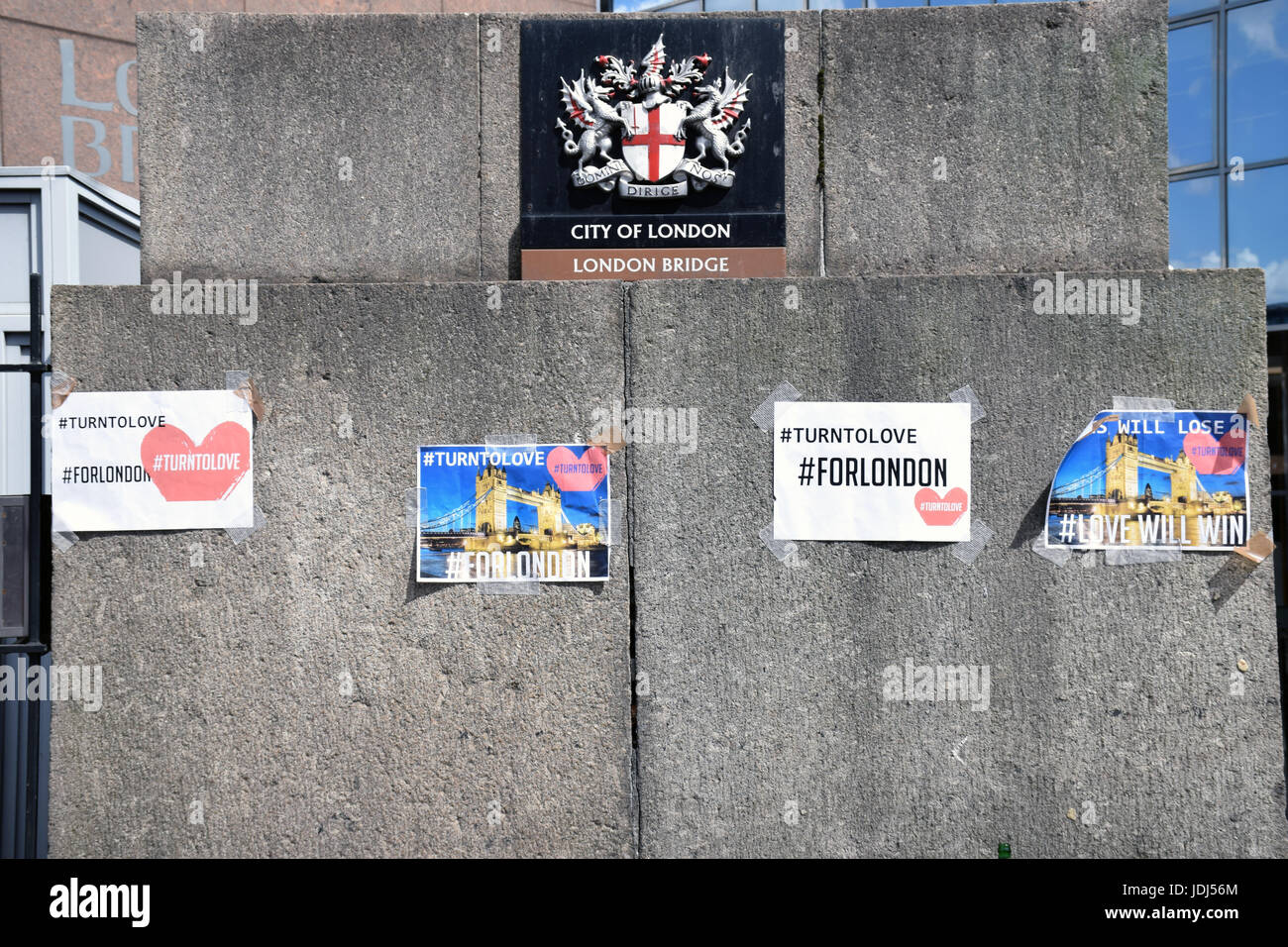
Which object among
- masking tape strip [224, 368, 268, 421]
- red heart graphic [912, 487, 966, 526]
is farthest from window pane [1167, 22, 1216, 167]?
masking tape strip [224, 368, 268, 421]

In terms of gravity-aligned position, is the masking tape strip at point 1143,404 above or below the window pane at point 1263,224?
below

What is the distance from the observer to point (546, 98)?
3984 millimetres

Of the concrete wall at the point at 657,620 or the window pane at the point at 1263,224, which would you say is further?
the window pane at the point at 1263,224

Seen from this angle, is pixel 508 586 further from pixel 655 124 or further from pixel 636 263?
pixel 655 124

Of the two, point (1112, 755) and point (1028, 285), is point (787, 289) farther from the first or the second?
point (1112, 755)

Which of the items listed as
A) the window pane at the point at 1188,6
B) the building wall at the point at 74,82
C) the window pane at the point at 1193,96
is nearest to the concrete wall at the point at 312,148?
the building wall at the point at 74,82

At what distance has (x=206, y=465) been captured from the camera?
3834 millimetres

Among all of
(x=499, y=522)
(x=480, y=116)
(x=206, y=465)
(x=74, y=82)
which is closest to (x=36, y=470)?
(x=206, y=465)

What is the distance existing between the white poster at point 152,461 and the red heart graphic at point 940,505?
2985mm

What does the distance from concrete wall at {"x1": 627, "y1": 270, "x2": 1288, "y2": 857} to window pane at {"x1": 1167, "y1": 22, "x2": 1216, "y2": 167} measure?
23.4 ft

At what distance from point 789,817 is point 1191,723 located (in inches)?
70.2

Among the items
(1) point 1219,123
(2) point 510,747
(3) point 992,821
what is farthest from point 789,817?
(1) point 1219,123

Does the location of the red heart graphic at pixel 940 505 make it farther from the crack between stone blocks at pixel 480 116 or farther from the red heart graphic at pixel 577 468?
the crack between stone blocks at pixel 480 116

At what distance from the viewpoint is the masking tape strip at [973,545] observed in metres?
3.77
